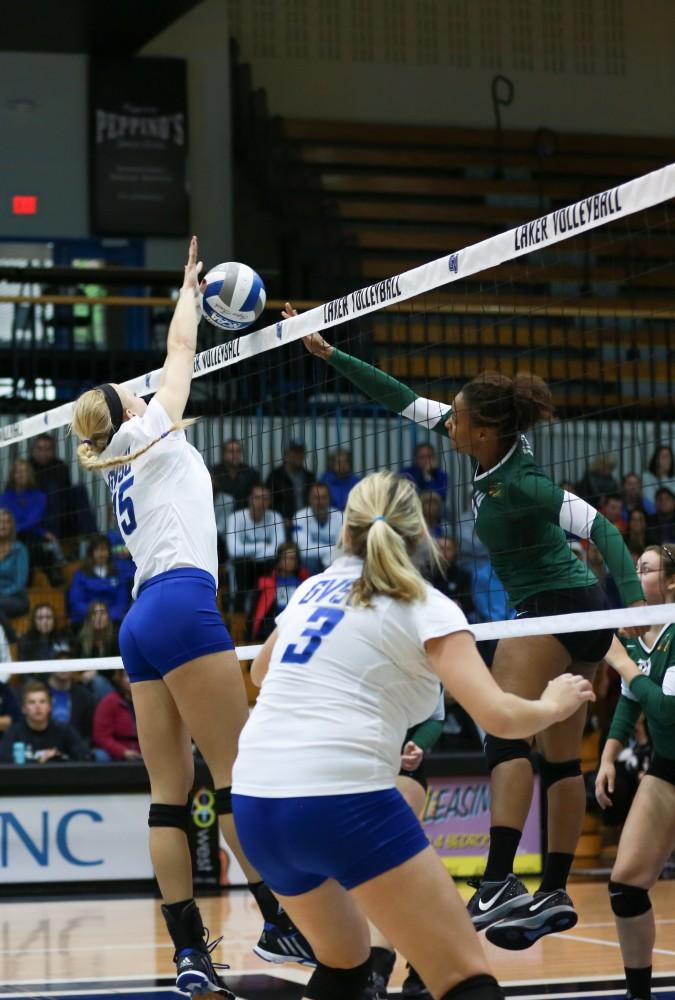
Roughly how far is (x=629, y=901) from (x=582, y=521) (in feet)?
4.48

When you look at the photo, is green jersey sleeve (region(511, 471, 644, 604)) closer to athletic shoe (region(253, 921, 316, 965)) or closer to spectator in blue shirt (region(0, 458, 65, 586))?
athletic shoe (region(253, 921, 316, 965))

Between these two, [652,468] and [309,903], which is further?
[652,468]

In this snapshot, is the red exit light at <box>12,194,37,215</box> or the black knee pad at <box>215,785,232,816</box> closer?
the black knee pad at <box>215,785,232,816</box>

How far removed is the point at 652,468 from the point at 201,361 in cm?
683

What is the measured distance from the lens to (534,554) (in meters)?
5.30

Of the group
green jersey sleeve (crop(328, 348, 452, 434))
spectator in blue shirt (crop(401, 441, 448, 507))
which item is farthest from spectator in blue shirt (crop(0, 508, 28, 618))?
green jersey sleeve (crop(328, 348, 452, 434))

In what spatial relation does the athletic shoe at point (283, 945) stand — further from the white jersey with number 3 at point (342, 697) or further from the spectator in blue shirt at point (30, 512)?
the spectator in blue shirt at point (30, 512)

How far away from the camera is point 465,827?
10602 millimetres

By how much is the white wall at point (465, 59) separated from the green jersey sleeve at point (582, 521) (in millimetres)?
13196

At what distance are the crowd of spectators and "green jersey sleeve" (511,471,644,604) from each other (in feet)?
13.8

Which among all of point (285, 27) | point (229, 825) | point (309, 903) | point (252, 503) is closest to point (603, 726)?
point (252, 503)

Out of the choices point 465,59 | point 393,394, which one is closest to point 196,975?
point 393,394

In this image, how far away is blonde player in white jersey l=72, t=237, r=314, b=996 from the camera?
498 cm

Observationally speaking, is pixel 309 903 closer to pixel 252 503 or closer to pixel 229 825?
pixel 229 825
